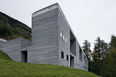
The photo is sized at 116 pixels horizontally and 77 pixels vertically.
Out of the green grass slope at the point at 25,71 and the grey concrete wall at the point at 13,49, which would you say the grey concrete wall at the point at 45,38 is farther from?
the green grass slope at the point at 25,71

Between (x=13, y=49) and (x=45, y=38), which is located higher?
(x=45, y=38)

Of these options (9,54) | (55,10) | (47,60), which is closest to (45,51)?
(47,60)

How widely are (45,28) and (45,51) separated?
3404 mm

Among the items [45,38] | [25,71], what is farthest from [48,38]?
[25,71]

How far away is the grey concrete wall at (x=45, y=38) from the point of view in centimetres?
1503

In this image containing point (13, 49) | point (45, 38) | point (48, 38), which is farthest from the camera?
point (13, 49)

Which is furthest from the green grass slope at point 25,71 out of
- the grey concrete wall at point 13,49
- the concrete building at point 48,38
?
the grey concrete wall at point 13,49

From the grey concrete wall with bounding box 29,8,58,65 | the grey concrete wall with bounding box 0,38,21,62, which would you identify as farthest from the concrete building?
the grey concrete wall with bounding box 0,38,21,62

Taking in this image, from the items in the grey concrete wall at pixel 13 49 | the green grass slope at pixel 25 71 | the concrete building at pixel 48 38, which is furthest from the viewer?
the grey concrete wall at pixel 13 49

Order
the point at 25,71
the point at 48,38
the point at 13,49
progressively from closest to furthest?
the point at 25,71 < the point at 48,38 < the point at 13,49

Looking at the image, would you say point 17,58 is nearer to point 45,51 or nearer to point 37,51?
point 37,51

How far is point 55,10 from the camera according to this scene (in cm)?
1575

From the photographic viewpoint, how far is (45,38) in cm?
1608

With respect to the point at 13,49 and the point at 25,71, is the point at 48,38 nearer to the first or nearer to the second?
the point at 13,49
